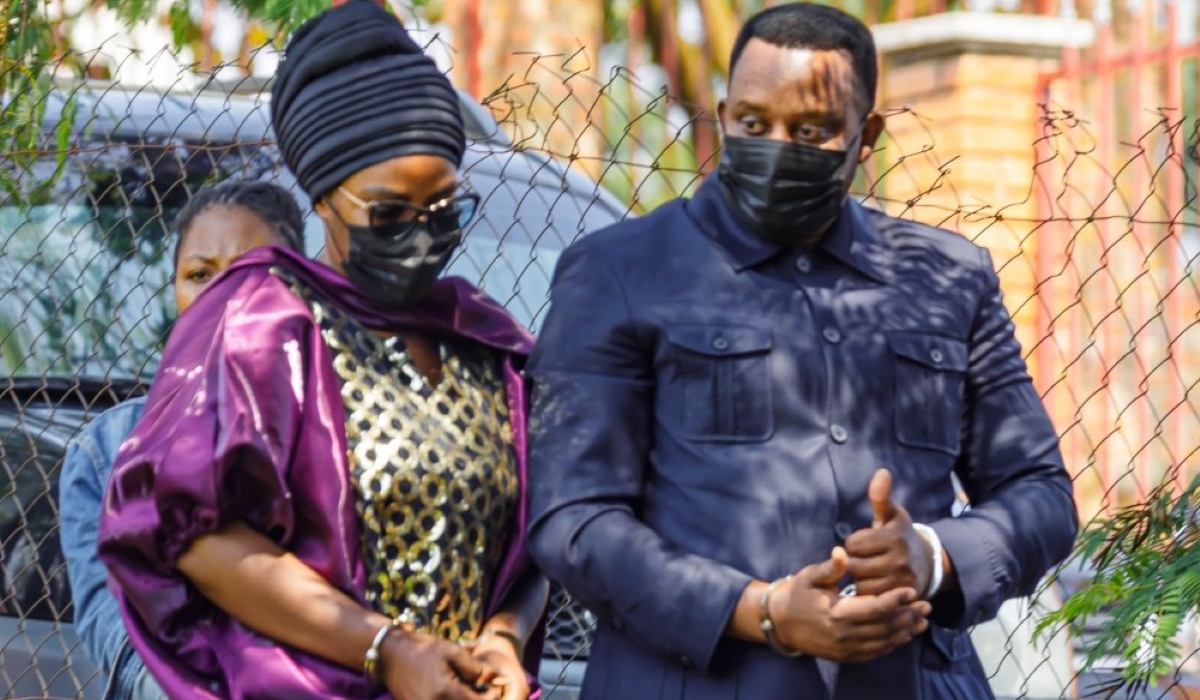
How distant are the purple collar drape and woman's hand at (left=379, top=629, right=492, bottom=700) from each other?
6 cm

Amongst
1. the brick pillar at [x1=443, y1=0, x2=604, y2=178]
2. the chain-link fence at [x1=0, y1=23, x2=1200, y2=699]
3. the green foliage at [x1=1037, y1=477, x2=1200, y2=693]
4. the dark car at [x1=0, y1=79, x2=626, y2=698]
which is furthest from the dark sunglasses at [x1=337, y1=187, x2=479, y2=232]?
the brick pillar at [x1=443, y1=0, x2=604, y2=178]

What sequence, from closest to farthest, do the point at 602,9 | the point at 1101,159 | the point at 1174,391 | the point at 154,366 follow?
the point at 154,366
the point at 1174,391
the point at 1101,159
the point at 602,9

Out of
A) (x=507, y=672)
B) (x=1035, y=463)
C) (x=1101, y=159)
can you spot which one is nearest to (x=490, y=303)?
(x=507, y=672)

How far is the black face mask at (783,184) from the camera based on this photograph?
309cm

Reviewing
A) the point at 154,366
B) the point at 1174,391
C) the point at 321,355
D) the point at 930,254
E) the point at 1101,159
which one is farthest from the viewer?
the point at 1101,159

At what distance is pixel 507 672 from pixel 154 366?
2.20 m

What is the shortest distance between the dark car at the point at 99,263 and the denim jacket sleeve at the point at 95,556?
0.99 m

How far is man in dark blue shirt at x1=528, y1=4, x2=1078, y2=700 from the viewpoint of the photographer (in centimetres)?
303

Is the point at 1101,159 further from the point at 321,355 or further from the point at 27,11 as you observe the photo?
the point at 321,355

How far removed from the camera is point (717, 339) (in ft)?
10.1

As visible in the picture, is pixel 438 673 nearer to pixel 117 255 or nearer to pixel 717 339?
pixel 717 339

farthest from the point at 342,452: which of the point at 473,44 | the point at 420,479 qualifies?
the point at 473,44

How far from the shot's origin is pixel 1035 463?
3191 mm

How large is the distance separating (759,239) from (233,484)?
86cm
